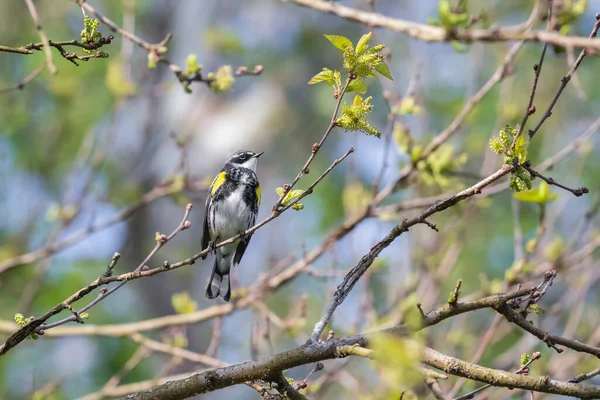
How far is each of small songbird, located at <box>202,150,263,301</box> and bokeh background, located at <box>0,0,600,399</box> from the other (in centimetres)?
47

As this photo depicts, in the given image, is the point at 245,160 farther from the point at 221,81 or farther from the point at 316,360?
the point at 316,360

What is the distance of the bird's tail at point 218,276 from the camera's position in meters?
4.72

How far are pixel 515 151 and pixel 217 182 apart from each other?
3.25 metres

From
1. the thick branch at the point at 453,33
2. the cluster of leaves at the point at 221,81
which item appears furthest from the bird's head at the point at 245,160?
the thick branch at the point at 453,33

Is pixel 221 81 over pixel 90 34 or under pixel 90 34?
over

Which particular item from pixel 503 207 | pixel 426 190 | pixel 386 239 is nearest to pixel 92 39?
pixel 386 239

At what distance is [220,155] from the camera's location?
27.7 ft

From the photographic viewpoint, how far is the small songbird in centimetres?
483

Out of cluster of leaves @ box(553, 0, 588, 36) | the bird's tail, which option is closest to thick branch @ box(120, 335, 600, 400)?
cluster of leaves @ box(553, 0, 588, 36)

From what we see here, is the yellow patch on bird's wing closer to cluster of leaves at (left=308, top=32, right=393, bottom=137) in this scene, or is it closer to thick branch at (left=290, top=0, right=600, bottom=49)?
thick branch at (left=290, top=0, right=600, bottom=49)

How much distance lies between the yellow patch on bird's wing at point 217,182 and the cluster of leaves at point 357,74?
9.42 ft

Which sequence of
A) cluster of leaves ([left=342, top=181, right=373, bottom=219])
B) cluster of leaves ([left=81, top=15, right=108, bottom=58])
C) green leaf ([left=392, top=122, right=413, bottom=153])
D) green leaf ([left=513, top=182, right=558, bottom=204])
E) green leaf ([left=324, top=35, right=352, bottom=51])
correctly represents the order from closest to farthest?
1. green leaf ([left=324, top=35, right=352, bottom=51])
2. cluster of leaves ([left=81, top=15, right=108, bottom=58])
3. green leaf ([left=513, top=182, right=558, bottom=204])
4. green leaf ([left=392, top=122, right=413, bottom=153])
5. cluster of leaves ([left=342, top=181, right=373, bottom=219])

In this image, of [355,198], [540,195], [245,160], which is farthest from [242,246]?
[540,195]

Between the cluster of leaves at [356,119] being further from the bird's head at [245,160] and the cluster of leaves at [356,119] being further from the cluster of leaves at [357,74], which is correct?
the bird's head at [245,160]
